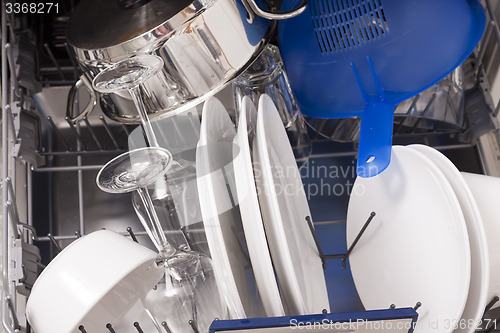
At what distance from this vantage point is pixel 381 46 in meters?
0.85

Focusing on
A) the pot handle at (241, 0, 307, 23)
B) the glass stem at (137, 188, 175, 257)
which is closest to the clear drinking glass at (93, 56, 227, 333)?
the glass stem at (137, 188, 175, 257)

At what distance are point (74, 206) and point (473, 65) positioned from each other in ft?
2.10

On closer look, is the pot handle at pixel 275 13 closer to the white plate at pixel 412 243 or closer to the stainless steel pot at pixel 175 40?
the stainless steel pot at pixel 175 40

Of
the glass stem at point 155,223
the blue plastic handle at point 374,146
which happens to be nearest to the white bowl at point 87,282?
the glass stem at point 155,223

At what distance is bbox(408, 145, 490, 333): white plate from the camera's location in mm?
719

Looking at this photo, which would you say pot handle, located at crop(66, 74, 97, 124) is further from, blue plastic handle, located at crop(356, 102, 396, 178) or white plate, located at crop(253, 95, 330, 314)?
blue plastic handle, located at crop(356, 102, 396, 178)

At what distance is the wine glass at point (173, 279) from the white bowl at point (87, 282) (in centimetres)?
4

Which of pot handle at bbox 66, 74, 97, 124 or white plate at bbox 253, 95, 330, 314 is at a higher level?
pot handle at bbox 66, 74, 97, 124

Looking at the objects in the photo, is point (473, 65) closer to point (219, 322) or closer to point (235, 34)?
point (235, 34)

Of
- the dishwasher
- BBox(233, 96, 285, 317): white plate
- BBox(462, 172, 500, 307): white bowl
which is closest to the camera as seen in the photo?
BBox(233, 96, 285, 317): white plate

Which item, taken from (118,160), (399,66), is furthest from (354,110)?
(118,160)

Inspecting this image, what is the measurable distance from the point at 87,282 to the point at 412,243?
1.27 feet

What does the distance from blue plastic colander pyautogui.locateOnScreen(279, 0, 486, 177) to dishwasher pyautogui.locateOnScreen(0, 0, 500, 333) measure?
0.14 feet

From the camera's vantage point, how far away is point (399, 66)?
851 millimetres
